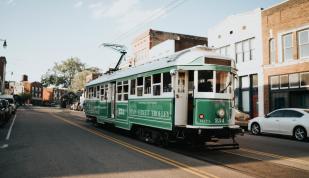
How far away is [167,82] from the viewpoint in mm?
10664

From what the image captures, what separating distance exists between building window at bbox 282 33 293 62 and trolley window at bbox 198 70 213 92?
49.1ft

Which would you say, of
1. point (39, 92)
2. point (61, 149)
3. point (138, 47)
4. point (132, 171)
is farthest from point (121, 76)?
point (39, 92)

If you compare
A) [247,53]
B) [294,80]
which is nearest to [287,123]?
[294,80]

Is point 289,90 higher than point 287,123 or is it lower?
higher

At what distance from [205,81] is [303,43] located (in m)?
14.9

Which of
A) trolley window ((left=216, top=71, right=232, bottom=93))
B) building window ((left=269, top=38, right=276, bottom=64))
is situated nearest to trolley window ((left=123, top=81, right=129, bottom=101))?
trolley window ((left=216, top=71, right=232, bottom=93))

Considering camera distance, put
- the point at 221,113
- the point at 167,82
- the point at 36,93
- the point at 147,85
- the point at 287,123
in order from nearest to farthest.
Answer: the point at 221,113 < the point at 167,82 < the point at 147,85 < the point at 287,123 < the point at 36,93

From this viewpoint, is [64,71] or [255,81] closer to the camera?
[255,81]

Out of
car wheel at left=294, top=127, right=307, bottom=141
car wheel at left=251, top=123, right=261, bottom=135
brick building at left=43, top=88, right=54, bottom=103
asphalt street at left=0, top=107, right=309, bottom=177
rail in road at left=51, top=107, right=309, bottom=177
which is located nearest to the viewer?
asphalt street at left=0, top=107, right=309, bottom=177

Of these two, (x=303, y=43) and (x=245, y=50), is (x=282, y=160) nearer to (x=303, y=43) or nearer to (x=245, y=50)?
(x=303, y=43)

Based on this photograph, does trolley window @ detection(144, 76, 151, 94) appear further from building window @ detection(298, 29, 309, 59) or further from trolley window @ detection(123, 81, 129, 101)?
building window @ detection(298, 29, 309, 59)

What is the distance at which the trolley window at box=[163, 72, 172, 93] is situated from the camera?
34.4ft

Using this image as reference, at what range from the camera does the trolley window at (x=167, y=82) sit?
10.5 meters

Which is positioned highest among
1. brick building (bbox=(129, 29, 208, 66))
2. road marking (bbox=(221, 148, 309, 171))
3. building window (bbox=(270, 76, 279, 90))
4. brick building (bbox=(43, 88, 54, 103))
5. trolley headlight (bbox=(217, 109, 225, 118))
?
brick building (bbox=(129, 29, 208, 66))
